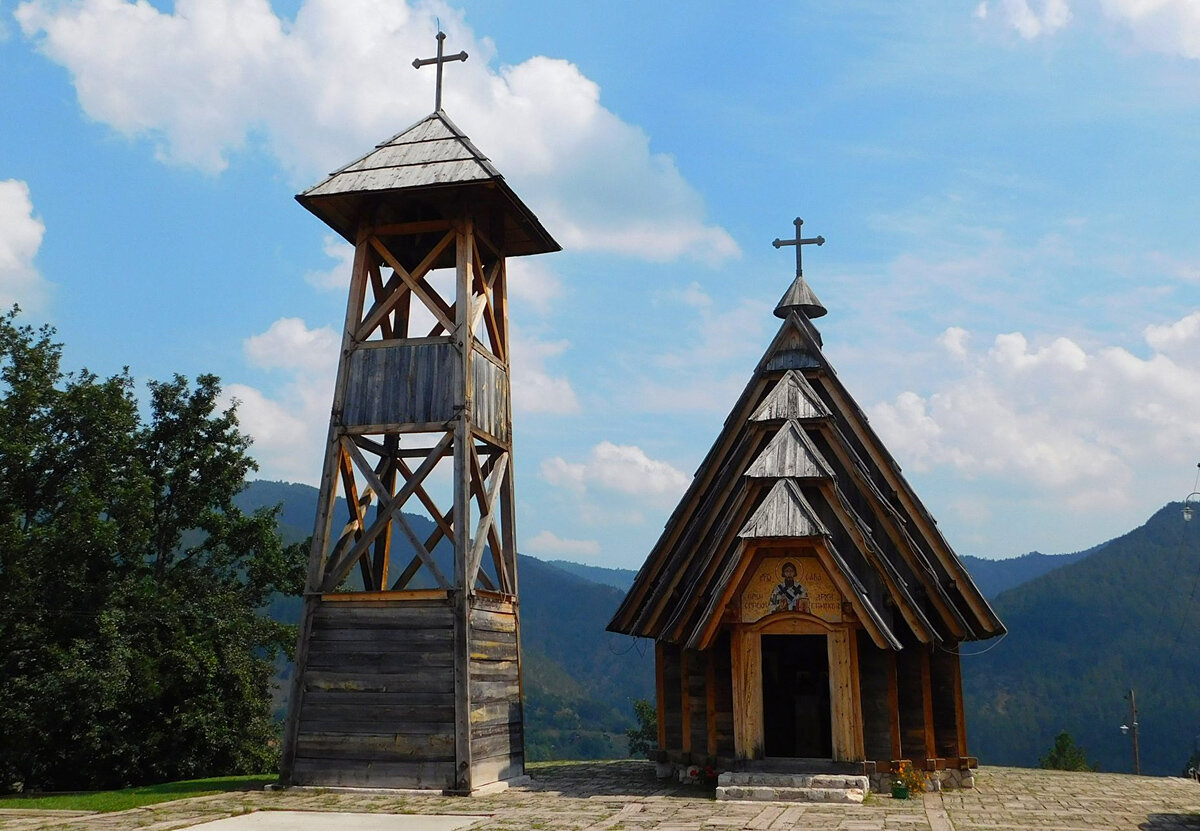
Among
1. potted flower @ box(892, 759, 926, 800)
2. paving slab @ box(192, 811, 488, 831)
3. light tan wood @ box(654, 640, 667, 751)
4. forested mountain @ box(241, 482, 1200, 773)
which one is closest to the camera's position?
paving slab @ box(192, 811, 488, 831)

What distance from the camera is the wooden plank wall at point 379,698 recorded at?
15672mm

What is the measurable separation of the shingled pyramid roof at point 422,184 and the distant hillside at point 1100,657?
86886mm

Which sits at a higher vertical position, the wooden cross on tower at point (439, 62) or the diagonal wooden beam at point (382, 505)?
the wooden cross on tower at point (439, 62)

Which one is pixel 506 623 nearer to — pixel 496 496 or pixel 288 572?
pixel 496 496

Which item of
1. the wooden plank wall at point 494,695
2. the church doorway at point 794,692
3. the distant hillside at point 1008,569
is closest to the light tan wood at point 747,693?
the wooden plank wall at point 494,695

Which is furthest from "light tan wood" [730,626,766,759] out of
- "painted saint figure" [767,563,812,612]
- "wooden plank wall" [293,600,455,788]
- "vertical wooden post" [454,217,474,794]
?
"wooden plank wall" [293,600,455,788]

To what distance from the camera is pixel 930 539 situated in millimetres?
18922

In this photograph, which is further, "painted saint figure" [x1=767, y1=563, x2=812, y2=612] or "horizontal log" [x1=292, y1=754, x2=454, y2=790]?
"painted saint figure" [x1=767, y1=563, x2=812, y2=612]

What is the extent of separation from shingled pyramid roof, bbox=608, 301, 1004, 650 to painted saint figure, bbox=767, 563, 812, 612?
579mm

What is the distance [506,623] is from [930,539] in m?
7.87

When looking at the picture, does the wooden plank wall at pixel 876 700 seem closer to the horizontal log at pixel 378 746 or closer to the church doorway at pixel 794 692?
the church doorway at pixel 794 692

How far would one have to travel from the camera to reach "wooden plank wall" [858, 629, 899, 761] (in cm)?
1666

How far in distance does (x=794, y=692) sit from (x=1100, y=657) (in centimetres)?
9318

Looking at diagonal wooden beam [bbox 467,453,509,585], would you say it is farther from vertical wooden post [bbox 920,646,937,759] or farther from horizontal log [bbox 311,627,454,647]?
vertical wooden post [bbox 920,646,937,759]
